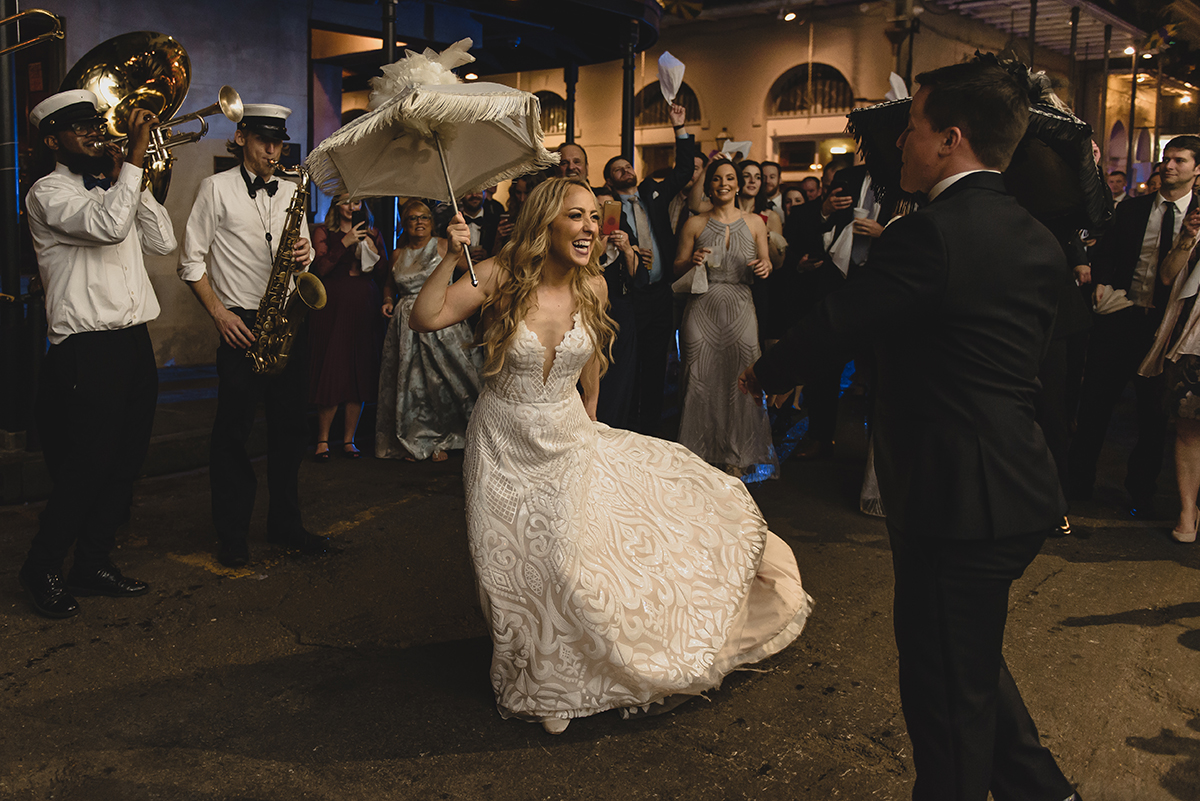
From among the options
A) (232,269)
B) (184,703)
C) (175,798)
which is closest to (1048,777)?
(175,798)

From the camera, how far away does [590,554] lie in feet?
11.3

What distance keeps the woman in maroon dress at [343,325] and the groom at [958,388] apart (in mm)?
5829

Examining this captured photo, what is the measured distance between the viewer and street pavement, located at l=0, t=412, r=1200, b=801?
121 inches

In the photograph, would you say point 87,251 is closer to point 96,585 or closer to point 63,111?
point 63,111

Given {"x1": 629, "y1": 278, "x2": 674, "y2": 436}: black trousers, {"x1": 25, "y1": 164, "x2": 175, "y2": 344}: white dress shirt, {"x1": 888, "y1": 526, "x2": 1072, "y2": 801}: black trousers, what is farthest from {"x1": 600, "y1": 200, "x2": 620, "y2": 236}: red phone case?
{"x1": 888, "y1": 526, "x2": 1072, "y2": 801}: black trousers

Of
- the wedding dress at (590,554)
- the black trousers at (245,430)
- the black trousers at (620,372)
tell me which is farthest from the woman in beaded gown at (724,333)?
the wedding dress at (590,554)

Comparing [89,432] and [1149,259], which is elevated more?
[1149,259]

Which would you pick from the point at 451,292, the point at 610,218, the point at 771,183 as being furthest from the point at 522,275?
the point at 771,183

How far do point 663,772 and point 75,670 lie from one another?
2448 mm

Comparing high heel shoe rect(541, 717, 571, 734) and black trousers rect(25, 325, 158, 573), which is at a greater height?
black trousers rect(25, 325, 158, 573)

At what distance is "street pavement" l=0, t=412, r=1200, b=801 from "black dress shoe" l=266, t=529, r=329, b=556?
0.10 meters

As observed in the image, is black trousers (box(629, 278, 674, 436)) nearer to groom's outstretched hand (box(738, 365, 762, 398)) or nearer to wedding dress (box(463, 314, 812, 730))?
wedding dress (box(463, 314, 812, 730))

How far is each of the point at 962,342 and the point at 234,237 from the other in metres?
4.02

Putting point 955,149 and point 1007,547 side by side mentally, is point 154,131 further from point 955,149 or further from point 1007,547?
point 1007,547
